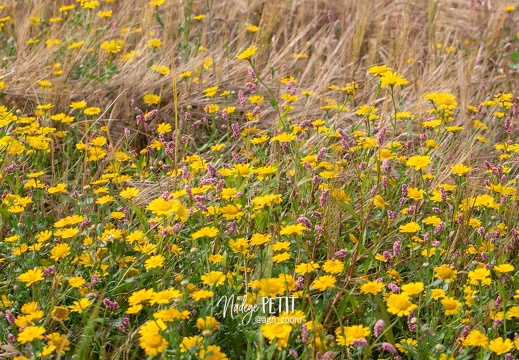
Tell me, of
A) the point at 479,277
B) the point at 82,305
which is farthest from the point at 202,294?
the point at 479,277

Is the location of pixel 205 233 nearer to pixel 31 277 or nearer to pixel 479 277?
pixel 31 277

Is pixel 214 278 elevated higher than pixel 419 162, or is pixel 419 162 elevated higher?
pixel 419 162

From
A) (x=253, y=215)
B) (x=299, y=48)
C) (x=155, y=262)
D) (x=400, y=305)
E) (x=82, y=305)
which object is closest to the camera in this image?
(x=400, y=305)

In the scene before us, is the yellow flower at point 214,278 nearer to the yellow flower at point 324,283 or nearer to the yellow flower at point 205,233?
the yellow flower at point 205,233

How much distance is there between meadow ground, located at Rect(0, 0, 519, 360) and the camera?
6.11 ft

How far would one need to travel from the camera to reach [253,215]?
7.54ft

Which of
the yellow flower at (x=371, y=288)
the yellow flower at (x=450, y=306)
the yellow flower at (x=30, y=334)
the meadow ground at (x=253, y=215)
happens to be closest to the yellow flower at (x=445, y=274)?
the meadow ground at (x=253, y=215)

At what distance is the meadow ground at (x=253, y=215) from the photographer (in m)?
1.86

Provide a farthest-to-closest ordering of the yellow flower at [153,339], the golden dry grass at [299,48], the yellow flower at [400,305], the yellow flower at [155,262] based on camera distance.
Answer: the golden dry grass at [299,48] < the yellow flower at [155,262] < the yellow flower at [400,305] < the yellow flower at [153,339]

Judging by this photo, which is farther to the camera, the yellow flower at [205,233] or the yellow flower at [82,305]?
the yellow flower at [205,233]

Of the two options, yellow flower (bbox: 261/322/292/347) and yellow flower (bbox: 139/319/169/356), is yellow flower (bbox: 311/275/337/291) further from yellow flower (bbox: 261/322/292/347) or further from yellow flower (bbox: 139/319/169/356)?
yellow flower (bbox: 139/319/169/356)

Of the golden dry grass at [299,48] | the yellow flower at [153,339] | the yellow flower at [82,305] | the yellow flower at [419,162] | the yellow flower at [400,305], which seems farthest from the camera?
the golden dry grass at [299,48]

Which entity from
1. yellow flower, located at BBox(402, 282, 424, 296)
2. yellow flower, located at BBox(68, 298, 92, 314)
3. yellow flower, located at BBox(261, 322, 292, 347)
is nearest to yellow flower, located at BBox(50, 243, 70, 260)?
yellow flower, located at BBox(68, 298, 92, 314)

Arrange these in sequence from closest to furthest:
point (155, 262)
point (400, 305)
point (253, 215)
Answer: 1. point (400, 305)
2. point (155, 262)
3. point (253, 215)
